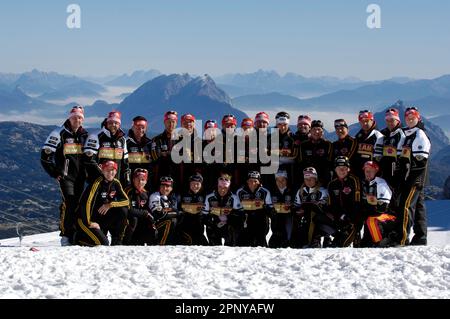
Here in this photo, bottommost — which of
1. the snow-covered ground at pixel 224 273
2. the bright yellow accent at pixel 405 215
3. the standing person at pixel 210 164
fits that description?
the snow-covered ground at pixel 224 273

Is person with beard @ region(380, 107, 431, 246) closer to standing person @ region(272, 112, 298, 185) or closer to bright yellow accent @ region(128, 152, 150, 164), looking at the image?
standing person @ region(272, 112, 298, 185)

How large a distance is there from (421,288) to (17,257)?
5.56m

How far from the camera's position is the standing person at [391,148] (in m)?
11.4

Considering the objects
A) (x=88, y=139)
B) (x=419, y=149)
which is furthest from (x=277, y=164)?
(x=88, y=139)

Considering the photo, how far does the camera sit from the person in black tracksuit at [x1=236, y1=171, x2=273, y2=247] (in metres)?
12.0

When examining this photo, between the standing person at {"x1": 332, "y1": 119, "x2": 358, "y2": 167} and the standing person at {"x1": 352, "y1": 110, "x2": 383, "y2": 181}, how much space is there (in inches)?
3.6

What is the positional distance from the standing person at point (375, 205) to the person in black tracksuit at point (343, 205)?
186 millimetres

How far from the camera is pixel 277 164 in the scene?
41.1 ft

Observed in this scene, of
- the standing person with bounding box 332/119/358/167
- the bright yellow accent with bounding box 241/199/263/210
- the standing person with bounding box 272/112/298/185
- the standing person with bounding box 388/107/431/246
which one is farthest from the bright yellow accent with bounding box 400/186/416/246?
the bright yellow accent with bounding box 241/199/263/210

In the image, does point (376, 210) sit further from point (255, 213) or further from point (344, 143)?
point (255, 213)

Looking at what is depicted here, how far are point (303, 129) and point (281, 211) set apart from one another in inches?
67.6

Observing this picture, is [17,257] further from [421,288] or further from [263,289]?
[421,288]

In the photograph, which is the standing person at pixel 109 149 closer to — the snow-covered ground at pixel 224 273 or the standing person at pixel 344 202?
the snow-covered ground at pixel 224 273

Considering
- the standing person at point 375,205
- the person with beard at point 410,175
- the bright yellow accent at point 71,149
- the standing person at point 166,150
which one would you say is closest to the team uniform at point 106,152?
the bright yellow accent at point 71,149
